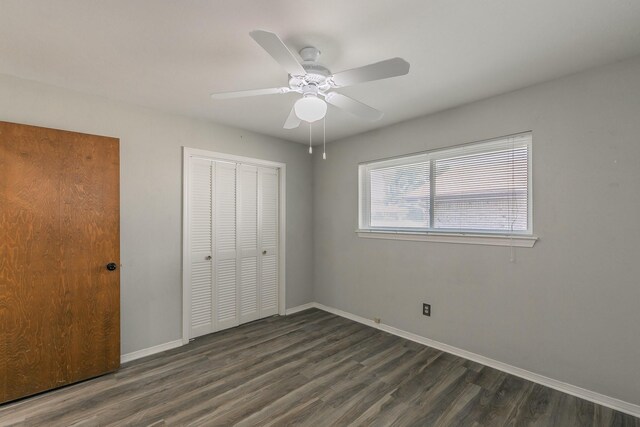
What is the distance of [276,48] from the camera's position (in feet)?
4.64

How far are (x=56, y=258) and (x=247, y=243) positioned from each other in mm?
1828

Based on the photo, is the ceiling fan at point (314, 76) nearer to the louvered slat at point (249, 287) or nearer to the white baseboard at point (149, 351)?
the louvered slat at point (249, 287)

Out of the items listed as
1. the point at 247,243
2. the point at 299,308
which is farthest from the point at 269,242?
the point at 299,308

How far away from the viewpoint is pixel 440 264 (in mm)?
2980

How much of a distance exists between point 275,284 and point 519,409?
2.84 m

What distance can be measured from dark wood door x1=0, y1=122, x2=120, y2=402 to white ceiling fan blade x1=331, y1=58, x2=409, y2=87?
83.4 inches

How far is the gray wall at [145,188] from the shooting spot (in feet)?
8.14

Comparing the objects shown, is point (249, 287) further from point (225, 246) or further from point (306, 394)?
point (306, 394)

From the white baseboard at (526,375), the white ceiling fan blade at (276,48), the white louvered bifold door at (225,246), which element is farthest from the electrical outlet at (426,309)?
the white ceiling fan blade at (276,48)

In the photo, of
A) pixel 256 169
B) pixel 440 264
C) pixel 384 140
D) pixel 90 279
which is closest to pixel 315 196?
pixel 256 169

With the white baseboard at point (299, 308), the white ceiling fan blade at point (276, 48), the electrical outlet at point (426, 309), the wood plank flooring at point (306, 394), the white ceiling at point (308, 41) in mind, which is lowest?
the wood plank flooring at point (306, 394)

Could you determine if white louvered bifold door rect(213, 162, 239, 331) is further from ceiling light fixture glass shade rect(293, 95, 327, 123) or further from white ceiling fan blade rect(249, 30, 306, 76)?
white ceiling fan blade rect(249, 30, 306, 76)

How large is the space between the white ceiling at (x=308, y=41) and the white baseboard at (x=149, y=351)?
2380 millimetres

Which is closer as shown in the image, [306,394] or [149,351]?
[306,394]
